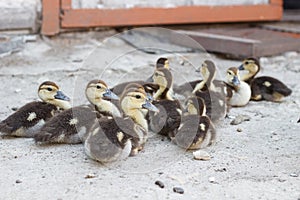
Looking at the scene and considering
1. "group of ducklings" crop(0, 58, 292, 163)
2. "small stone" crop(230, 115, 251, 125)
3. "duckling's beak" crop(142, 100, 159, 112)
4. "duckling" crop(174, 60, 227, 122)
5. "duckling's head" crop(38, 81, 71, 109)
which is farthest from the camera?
"small stone" crop(230, 115, 251, 125)

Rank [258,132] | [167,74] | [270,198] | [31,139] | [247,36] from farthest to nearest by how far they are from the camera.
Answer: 1. [247,36]
2. [167,74]
3. [258,132]
4. [31,139]
5. [270,198]

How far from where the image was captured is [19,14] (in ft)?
21.9

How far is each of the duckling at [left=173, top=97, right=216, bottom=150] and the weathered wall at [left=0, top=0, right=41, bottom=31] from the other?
300 cm

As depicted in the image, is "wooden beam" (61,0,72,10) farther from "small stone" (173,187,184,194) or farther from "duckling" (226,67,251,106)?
"small stone" (173,187,184,194)

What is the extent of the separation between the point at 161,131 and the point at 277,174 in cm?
100

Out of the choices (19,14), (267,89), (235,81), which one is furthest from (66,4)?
(267,89)

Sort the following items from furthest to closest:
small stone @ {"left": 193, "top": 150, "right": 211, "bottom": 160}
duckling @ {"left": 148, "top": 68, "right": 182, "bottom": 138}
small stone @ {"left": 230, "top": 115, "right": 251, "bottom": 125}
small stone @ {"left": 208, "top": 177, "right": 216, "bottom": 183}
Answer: small stone @ {"left": 230, "top": 115, "right": 251, "bottom": 125} < duckling @ {"left": 148, "top": 68, "right": 182, "bottom": 138} < small stone @ {"left": 193, "top": 150, "right": 211, "bottom": 160} < small stone @ {"left": 208, "top": 177, "right": 216, "bottom": 183}

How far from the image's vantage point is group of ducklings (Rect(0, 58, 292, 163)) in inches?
151

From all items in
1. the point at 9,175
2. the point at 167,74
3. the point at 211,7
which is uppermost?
the point at 211,7

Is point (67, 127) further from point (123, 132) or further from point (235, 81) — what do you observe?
point (235, 81)

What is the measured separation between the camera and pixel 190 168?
12.6 ft

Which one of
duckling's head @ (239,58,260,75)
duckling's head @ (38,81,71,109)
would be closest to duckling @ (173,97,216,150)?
duckling's head @ (38,81,71,109)

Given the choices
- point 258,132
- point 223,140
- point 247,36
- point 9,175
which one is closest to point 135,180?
point 9,175

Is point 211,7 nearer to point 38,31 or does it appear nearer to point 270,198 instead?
point 38,31
